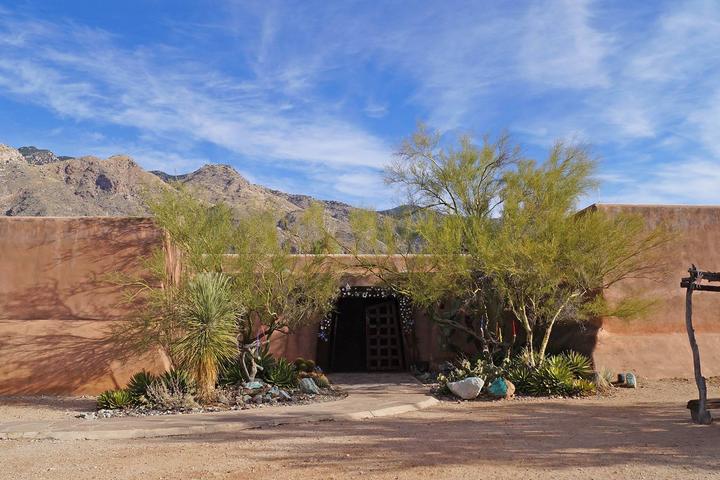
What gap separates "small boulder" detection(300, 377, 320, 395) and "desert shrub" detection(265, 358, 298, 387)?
329 mm

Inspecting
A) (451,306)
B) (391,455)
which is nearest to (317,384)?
(451,306)

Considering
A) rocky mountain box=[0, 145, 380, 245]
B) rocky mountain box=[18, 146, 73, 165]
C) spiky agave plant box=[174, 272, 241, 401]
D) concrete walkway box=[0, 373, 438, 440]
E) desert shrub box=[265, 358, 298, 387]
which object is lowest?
concrete walkway box=[0, 373, 438, 440]

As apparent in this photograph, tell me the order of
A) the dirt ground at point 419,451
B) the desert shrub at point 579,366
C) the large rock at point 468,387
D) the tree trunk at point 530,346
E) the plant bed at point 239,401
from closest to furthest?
1. the dirt ground at point 419,451
2. the plant bed at point 239,401
3. the large rock at point 468,387
4. the tree trunk at point 530,346
5. the desert shrub at point 579,366

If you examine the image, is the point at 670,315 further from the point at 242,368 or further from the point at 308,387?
the point at 242,368

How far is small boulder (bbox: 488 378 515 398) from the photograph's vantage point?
11.6 metres

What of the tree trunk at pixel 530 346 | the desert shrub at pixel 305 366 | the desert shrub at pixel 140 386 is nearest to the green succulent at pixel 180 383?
the desert shrub at pixel 140 386

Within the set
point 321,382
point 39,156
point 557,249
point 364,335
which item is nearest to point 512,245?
point 557,249

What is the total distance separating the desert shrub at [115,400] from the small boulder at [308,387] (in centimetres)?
305

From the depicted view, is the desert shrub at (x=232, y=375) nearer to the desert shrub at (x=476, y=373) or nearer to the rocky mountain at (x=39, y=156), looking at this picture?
the desert shrub at (x=476, y=373)

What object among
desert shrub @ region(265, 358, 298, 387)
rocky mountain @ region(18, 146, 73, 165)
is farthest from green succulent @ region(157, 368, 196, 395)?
rocky mountain @ region(18, 146, 73, 165)

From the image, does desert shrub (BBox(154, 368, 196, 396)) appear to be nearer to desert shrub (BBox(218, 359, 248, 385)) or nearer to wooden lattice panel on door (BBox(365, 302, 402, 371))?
desert shrub (BBox(218, 359, 248, 385))

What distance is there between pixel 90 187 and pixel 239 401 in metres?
45.0

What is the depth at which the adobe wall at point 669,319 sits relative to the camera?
13695mm

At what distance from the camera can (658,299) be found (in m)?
13.5
